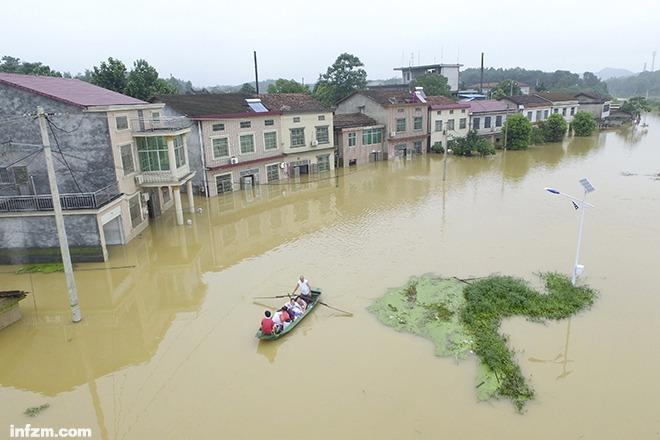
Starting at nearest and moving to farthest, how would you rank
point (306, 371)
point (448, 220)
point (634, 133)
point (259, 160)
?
point (306, 371)
point (448, 220)
point (259, 160)
point (634, 133)

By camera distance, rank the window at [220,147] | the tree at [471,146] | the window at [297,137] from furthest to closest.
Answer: the tree at [471,146], the window at [297,137], the window at [220,147]

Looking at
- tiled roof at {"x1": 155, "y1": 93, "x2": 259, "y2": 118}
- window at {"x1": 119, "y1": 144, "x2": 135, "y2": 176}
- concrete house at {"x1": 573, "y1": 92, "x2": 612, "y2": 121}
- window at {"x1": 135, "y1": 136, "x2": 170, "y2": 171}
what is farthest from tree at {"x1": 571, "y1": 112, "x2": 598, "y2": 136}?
window at {"x1": 119, "y1": 144, "x2": 135, "y2": 176}

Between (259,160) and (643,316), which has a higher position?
(259,160)

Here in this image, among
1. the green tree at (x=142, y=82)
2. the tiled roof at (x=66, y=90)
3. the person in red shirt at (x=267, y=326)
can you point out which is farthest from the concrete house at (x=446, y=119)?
the person in red shirt at (x=267, y=326)

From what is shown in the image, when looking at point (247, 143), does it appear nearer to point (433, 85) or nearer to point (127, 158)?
point (127, 158)

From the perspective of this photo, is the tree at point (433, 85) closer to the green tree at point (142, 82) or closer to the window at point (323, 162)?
the window at point (323, 162)

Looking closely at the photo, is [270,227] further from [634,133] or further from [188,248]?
[634,133]

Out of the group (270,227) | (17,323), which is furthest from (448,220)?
(17,323)

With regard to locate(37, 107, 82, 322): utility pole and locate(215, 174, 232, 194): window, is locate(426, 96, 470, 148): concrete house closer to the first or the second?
locate(215, 174, 232, 194): window
